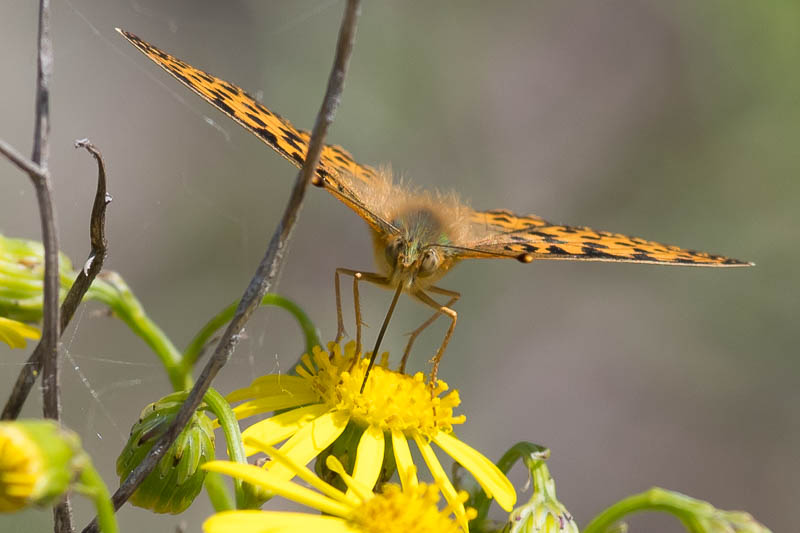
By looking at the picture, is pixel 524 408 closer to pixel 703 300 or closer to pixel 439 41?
pixel 703 300

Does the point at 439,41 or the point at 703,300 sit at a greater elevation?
the point at 439,41

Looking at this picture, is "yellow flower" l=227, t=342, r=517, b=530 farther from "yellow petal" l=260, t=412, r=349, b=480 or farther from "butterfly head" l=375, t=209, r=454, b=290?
"butterfly head" l=375, t=209, r=454, b=290

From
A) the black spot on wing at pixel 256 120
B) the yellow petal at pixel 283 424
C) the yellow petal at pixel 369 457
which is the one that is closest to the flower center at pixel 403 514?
the yellow petal at pixel 369 457

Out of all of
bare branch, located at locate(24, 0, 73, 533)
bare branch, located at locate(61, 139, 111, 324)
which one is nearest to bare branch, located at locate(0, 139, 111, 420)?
bare branch, located at locate(61, 139, 111, 324)

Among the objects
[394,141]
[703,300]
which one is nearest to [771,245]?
[703,300]

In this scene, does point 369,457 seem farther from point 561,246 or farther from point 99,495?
point 561,246

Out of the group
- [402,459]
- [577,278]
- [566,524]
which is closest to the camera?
[566,524]
